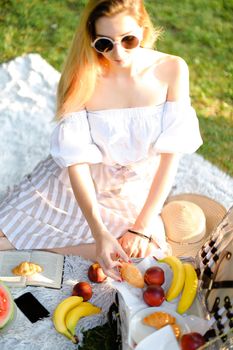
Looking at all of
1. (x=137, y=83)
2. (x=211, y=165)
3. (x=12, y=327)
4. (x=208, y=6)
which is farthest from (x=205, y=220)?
(x=208, y=6)

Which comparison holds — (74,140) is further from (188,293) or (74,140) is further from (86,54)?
(188,293)

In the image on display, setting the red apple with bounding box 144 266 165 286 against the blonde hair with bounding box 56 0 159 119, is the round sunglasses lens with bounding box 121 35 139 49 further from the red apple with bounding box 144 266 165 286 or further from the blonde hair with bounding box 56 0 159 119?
the red apple with bounding box 144 266 165 286

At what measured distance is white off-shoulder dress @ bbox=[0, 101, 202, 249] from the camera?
97.0 inches

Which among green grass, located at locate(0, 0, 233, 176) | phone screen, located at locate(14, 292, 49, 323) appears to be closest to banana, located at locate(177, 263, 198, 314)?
phone screen, located at locate(14, 292, 49, 323)

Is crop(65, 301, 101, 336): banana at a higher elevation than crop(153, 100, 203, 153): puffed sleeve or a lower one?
lower

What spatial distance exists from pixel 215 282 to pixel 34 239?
990 millimetres

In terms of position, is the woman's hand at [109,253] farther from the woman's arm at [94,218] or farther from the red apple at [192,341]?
the red apple at [192,341]

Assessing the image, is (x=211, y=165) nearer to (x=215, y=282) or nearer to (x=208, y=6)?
(x=215, y=282)

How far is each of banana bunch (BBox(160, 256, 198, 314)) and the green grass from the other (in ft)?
5.24

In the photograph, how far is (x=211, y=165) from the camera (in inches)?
138

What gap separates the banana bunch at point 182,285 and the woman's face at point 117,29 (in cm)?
87

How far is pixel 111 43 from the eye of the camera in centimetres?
218

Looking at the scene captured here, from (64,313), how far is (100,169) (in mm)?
690

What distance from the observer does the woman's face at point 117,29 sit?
215 centimetres
